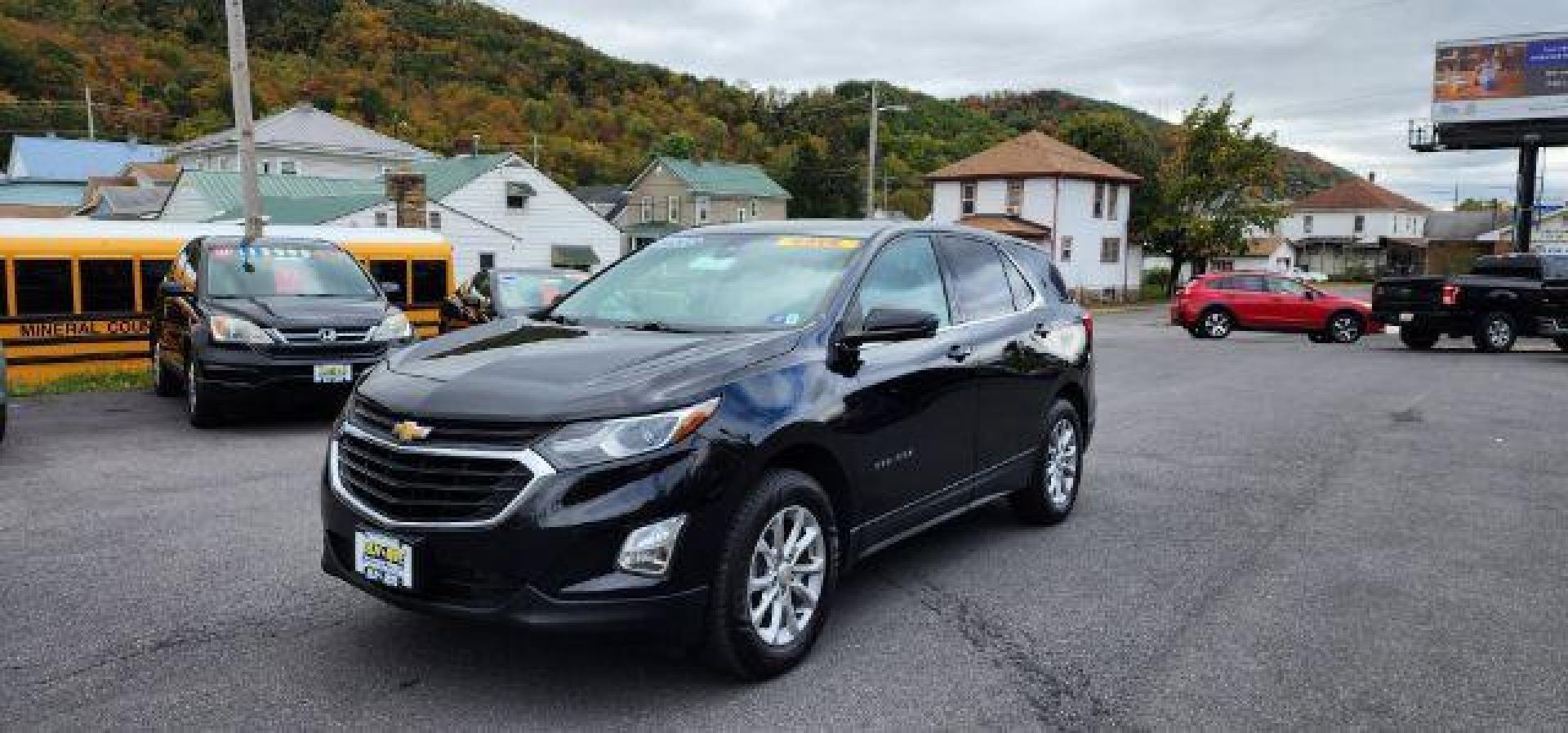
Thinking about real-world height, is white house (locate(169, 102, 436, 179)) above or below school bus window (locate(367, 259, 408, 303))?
above

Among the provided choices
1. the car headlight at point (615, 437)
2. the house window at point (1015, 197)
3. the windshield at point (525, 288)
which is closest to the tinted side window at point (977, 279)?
the car headlight at point (615, 437)

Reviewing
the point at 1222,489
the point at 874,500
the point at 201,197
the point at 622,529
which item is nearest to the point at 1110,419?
the point at 1222,489

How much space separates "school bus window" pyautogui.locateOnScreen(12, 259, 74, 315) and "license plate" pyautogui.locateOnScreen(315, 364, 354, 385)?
6.18 meters

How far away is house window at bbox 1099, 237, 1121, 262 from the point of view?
51312 millimetres

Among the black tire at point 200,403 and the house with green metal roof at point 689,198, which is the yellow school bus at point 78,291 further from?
the house with green metal roof at point 689,198

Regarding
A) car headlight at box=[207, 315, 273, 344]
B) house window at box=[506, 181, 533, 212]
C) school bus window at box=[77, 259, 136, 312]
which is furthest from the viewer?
house window at box=[506, 181, 533, 212]

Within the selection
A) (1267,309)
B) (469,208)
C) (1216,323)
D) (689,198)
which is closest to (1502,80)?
(1267,309)

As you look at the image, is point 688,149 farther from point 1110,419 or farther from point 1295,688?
point 1295,688

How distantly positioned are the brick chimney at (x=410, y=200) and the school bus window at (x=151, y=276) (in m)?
10.4

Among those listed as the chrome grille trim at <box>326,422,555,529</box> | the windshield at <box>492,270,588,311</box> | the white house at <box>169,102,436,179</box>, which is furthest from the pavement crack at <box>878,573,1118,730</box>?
the white house at <box>169,102,436,179</box>

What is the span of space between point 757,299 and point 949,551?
193cm

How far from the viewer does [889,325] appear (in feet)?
13.7

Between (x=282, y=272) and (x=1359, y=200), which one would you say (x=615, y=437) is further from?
(x=1359, y=200)

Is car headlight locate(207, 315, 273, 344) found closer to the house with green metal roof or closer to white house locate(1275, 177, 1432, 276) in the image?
the house with green metal roof
